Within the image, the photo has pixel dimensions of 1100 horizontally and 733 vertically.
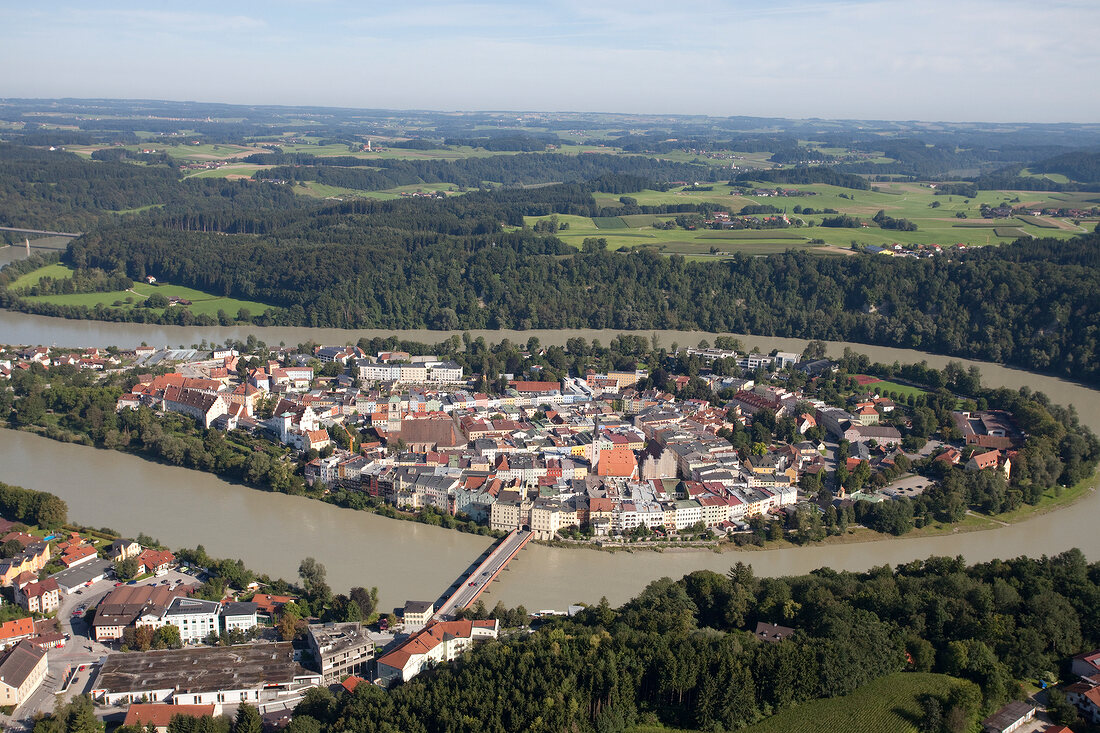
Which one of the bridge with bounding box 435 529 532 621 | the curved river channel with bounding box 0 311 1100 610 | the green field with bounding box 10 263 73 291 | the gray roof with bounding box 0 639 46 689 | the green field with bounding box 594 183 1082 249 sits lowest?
the curved river channel with bounding box 0 311 1100 610

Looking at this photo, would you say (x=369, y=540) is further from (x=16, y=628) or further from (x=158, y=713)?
(x=158, y=713)

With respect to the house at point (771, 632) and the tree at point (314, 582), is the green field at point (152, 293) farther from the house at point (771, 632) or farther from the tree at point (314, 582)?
the house at point (771, 632)

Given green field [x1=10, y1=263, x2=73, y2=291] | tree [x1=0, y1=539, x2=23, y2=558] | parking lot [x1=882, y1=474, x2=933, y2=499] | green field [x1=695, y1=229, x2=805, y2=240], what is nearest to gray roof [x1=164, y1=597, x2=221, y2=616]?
tree [x1=0, y1=539, x2=23, y2=558]

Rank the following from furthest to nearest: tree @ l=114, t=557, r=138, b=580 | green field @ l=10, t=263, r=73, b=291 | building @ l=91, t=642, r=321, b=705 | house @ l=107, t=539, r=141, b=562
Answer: green field @ l=10, t=263, r=73, b=291 < house @ l=107, t=539, r=141, b=562 < tree @ l=114, t=557, r=138, b=580 < building @ l=91, t=642, r=321, b=705

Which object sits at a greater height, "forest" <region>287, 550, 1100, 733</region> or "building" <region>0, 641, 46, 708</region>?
"forest" <region>287, 550, 1100, 733</region>

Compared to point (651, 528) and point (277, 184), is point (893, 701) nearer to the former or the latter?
point (651, 528)

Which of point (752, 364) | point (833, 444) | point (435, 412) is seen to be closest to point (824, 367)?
point (752, 364)

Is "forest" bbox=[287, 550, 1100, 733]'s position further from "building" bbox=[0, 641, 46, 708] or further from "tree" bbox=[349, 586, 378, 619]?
"building" bbox=[0, 641, 46, 708]
